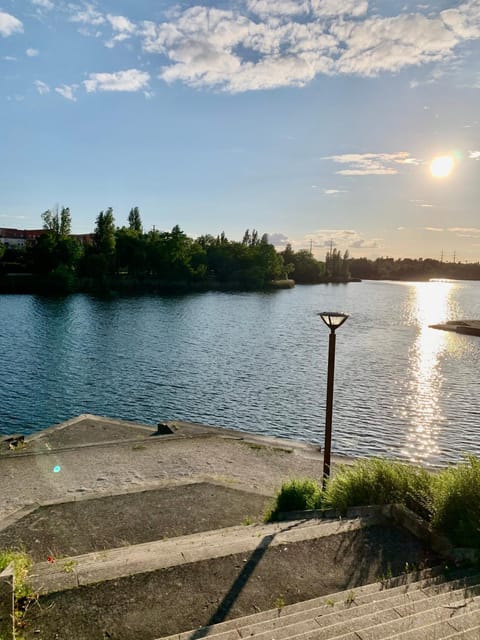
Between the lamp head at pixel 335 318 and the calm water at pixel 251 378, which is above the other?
the lamp head at pixel 335 318

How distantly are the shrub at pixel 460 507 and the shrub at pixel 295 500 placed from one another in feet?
8.19

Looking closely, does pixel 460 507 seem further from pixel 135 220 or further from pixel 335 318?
pixel 135 220

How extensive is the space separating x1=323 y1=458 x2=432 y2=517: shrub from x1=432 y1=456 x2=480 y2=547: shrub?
451mm

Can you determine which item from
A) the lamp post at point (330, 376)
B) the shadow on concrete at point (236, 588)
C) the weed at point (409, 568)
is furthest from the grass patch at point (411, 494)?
the shadow on concrete at point (236, 588)

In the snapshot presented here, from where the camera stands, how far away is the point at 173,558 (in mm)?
5844

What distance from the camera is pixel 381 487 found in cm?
785

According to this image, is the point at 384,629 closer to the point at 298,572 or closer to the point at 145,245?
the point at 298,572

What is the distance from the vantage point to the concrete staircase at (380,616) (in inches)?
153

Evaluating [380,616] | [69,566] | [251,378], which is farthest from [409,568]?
[251,378]

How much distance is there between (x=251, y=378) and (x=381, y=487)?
21.3 m

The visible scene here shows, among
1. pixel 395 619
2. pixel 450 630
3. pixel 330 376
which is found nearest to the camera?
pixel 450 630

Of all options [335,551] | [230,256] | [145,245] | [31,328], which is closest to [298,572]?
[335,551]

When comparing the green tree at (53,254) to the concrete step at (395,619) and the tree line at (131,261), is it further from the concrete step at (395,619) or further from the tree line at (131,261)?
the concrete step at (395,619)

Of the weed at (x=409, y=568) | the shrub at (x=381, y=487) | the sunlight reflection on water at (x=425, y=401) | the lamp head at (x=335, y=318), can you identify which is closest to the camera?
the weed at (x=409, y=568)
